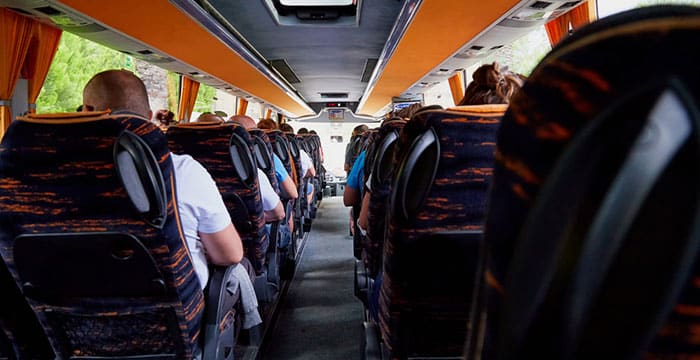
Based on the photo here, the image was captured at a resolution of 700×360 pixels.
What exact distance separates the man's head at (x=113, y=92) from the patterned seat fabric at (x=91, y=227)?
0.49 m

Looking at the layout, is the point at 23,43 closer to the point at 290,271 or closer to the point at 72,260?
the point at 290,271

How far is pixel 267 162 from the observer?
11.5 ft

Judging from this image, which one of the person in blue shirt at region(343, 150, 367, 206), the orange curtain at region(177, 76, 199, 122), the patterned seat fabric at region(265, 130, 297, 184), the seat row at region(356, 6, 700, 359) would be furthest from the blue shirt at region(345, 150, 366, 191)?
the orange curtain at region(177, 76, 199, 122)

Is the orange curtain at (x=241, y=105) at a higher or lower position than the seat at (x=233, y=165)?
higher

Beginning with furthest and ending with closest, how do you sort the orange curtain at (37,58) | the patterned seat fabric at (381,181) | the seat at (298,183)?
the seat at (298,183), the orange curtain at (37,58), the patterned seat fabric at (381,181)

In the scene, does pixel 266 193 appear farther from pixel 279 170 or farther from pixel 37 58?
pixel 37 58

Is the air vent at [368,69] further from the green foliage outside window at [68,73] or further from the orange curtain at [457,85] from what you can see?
the green foliage outside window at [68,73]

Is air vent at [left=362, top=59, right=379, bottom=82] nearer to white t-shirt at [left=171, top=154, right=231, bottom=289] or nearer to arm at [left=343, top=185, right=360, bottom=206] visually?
arm at [left=343, top=185, right=360, bottom=206]

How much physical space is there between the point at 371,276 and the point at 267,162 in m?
1.32

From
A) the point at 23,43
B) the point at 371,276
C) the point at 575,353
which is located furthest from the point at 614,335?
the point at 23,43

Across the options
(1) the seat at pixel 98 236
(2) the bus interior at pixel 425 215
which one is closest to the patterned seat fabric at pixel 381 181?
(2) the bus interior at pixel 425 215

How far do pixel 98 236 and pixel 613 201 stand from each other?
4.88 feet

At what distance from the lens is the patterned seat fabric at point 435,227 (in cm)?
145

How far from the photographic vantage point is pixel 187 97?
9188 millimetres
